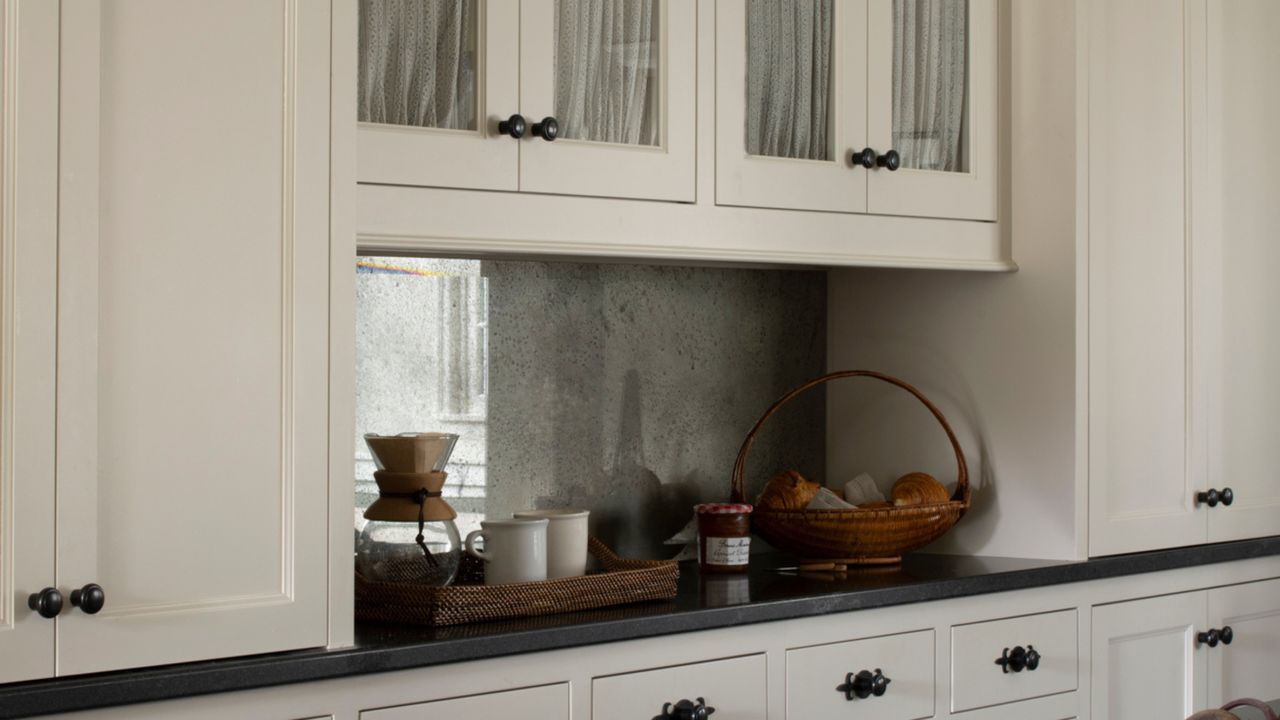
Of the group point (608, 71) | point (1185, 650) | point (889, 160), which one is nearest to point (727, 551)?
point (889, 160)

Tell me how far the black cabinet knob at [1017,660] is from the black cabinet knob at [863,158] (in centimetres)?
86

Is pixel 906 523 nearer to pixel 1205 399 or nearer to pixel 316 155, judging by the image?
pixel 1205 399

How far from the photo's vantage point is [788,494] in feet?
8.36

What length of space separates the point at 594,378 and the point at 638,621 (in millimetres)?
726

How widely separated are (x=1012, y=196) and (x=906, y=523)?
2.15ft

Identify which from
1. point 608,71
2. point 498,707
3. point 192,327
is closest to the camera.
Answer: point 192,327

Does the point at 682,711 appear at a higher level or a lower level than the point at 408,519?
lower

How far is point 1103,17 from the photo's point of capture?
8.64 ft

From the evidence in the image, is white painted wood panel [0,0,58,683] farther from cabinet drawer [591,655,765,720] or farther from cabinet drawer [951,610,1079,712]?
cabinet drawer [951,610,1079,712]

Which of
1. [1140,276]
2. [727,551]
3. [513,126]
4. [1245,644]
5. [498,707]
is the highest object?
[513,126]

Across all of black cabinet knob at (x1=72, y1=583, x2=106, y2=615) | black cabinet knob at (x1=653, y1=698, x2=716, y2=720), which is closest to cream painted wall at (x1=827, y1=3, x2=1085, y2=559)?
black cabinet knob at (x1=653, y1=698, x2=716, y2=720)

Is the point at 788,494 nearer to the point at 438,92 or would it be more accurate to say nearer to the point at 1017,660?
the point at 1017,660

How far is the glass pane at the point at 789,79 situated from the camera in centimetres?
235

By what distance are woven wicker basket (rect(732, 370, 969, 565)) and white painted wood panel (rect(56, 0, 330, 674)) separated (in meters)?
1.02
